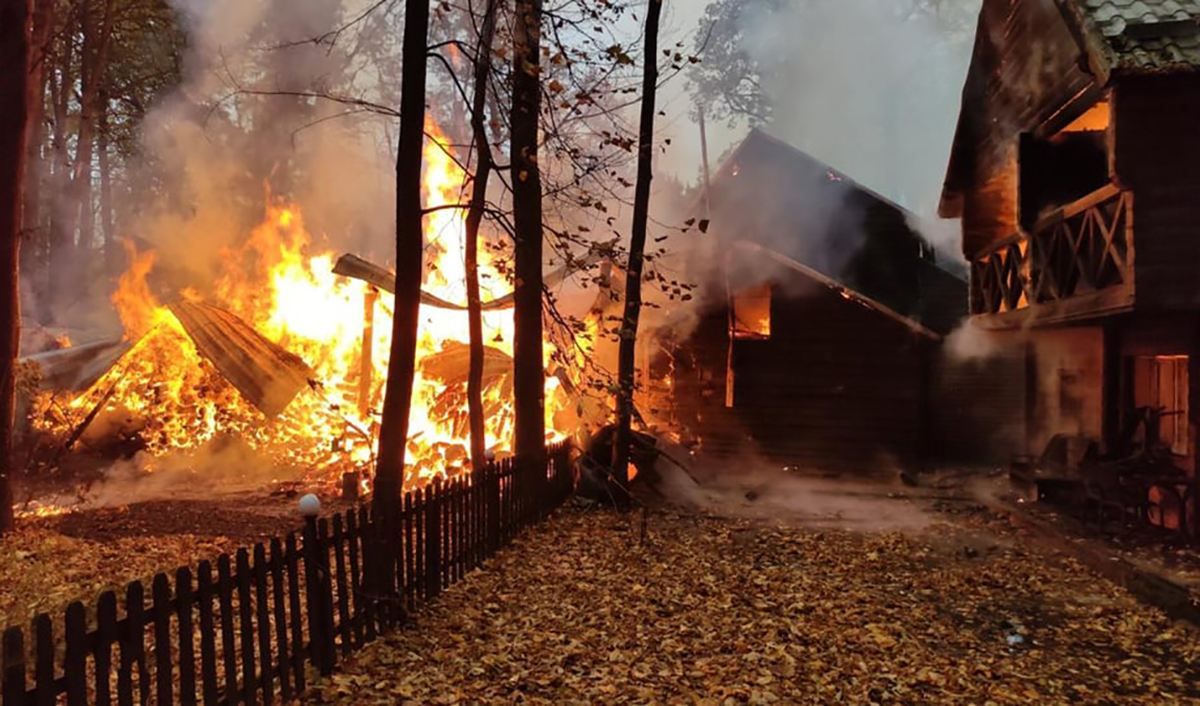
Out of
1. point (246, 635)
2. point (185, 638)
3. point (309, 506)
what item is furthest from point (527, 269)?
point (185, 638)

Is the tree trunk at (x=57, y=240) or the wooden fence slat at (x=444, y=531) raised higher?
the tree trunk at (x=57, y=240)

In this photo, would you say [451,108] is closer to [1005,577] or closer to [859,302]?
[859,302]

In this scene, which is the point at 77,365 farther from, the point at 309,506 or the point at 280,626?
the point at 280,626

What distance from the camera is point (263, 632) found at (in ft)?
15.5

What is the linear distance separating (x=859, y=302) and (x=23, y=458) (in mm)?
16801

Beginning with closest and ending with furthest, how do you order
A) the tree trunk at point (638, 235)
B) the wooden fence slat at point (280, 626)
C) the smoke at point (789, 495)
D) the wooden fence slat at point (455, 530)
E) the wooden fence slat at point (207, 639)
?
the wooden fence slat at point (207, 639) → the wooden fence slat at point (280, 626) → the wooden fence slat at point (455, 530) → the tree trunk at point (638, 235) → the smoke at point (789, 495)

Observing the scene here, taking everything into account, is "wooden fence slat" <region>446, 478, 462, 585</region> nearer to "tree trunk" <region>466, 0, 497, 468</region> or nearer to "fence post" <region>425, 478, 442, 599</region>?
"fence post" <region>425, 478, 442, 599</region>

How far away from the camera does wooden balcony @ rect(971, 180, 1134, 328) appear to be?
8.90 metres

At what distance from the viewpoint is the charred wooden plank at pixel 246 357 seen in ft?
46.9

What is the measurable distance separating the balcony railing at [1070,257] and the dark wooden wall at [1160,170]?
0.53 feet

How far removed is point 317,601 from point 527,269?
7041mm

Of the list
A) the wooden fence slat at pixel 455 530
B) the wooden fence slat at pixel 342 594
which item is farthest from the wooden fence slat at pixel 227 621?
the wooden fence slat at pixel 455 530

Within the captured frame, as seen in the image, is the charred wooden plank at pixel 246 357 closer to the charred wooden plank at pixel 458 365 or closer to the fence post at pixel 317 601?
the charred wooden plank at pixel 458 365

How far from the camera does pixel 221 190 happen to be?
37.6 meters
